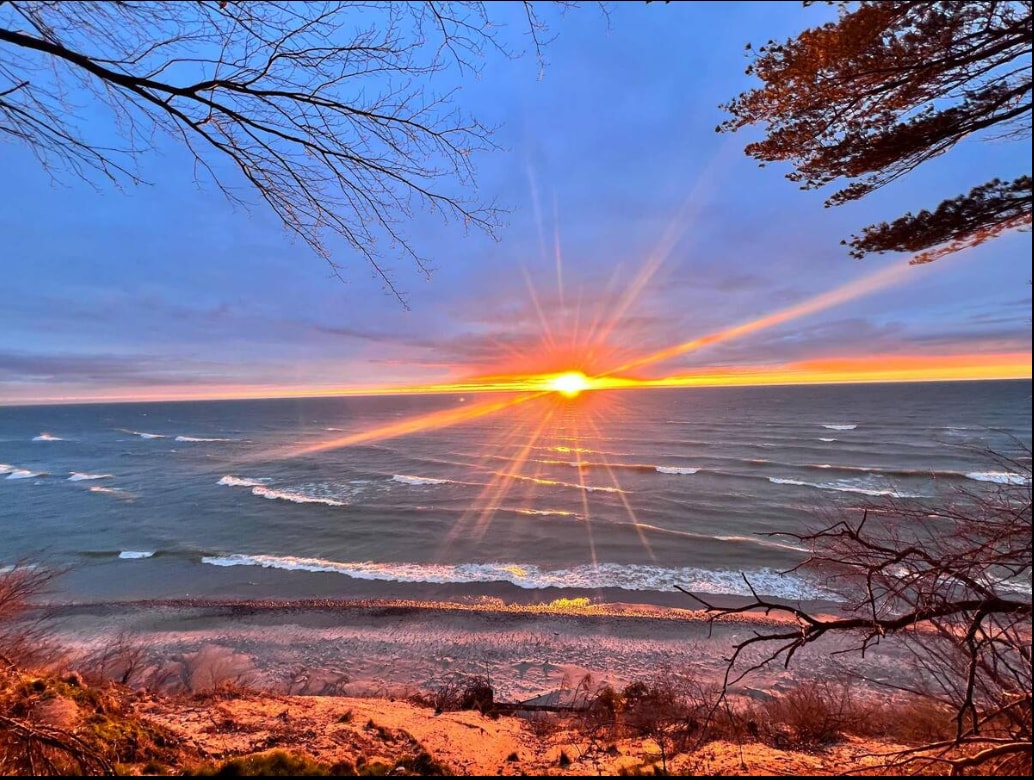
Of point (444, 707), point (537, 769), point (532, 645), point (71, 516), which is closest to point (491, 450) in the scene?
point (71, 516)

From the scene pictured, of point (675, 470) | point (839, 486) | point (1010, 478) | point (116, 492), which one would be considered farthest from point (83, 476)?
point (839, 486)

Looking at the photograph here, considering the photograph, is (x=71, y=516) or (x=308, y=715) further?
(x=71, y=516)

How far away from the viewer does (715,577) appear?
15.4m

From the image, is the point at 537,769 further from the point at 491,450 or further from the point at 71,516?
the point at 491,450

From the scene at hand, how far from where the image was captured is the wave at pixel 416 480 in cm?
3102

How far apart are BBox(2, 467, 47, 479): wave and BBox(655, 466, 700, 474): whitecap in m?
51.8

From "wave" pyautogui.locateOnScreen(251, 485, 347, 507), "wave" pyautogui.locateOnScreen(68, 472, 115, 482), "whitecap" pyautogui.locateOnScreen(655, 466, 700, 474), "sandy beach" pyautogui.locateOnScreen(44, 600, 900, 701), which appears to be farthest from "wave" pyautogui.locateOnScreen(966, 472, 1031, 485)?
"wave" pyautogui.locateOnScreen(68, 472, 115, 482)

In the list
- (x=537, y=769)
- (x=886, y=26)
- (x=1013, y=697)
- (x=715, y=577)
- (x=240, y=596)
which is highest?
(x=886, y=26)

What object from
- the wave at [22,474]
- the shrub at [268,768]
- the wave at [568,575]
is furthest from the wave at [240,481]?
the shrub at [268,768]

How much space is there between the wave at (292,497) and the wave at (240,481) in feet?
5.98

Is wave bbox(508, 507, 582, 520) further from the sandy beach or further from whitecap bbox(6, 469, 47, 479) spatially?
whitecap bbox(6, 469, 47, 479)

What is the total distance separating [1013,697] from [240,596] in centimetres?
1901

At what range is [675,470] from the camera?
3297 centimetres

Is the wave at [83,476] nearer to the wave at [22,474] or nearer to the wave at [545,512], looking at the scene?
the wave at [22,474]
